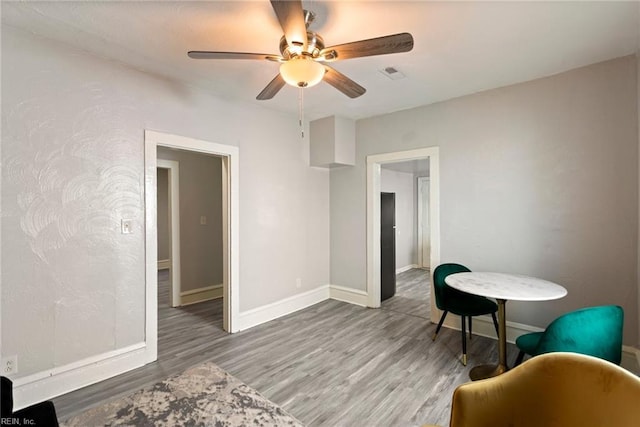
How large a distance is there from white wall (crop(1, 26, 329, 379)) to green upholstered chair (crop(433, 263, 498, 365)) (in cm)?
279

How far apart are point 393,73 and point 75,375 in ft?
11.9

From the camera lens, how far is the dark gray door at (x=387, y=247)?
14.7 ft

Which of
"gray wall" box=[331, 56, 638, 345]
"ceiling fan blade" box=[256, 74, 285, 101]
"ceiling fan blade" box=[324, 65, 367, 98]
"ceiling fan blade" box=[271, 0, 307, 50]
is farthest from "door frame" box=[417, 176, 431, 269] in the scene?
"ceiling fan blade" box=[271, 0, 307, 50]

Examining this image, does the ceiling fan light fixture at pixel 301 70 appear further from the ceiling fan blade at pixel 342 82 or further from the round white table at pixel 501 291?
the round white table at pixel 501 291

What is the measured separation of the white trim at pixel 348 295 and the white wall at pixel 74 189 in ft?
8.62

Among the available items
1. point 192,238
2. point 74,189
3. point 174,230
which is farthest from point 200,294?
point 74,189

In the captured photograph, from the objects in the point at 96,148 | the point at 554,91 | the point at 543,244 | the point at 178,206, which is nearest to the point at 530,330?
the point at 543,244

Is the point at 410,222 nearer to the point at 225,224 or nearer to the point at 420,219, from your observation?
the point at 420,219

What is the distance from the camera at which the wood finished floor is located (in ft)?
6.73

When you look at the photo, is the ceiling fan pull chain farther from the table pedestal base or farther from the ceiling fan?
the table pedestal base

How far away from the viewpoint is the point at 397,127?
3846 millimetres

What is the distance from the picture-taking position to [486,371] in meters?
2.46

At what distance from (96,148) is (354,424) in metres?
2.81

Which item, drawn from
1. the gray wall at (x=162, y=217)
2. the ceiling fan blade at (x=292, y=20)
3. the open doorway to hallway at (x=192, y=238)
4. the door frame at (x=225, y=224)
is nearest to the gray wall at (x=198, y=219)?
the open doorway to hallway at (x=192, y=238)
